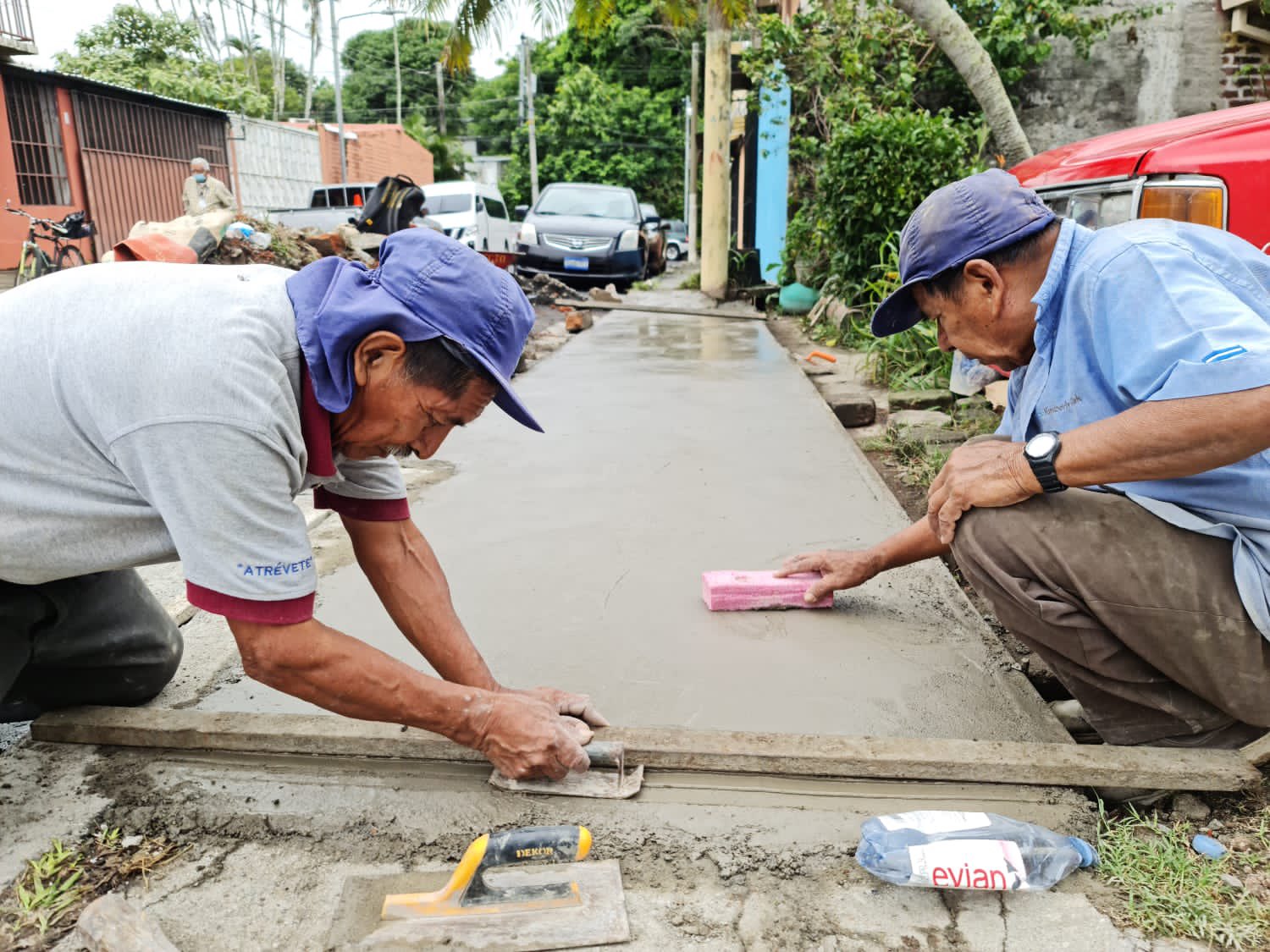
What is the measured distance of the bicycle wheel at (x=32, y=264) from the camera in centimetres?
955

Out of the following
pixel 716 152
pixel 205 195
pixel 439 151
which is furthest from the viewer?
pixel 439 151

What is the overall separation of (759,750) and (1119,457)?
91cm

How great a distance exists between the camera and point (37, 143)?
1326 centimetres

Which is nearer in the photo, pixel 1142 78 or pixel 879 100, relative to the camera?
pixel 1142 78

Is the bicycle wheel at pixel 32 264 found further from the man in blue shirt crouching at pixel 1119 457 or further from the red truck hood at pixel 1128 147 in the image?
the man in blue shirt crouching at pixel 1119 457

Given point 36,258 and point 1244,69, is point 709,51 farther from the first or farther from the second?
point 36,258

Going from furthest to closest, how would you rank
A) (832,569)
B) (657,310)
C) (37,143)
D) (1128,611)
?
(37,143), (657,310), (832,569), (1128,611)

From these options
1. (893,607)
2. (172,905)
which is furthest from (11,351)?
(893,607)

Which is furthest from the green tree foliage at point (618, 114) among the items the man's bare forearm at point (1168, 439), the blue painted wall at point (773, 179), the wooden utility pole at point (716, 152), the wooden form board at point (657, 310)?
the man's bare forearm at point (1168, 439)

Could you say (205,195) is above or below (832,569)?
above

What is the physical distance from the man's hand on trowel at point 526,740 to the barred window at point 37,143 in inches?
555

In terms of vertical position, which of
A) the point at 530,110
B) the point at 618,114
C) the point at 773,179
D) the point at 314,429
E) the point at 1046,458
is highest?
the point at 530,110

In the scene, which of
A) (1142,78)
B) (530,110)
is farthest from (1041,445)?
(530,110)

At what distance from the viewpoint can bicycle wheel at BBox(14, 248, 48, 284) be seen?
9547 mm
